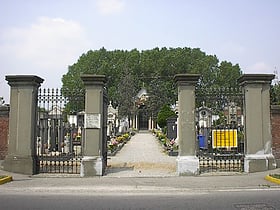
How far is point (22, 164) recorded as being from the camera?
14.1m

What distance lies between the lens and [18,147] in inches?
560

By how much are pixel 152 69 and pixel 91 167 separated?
6227 cm

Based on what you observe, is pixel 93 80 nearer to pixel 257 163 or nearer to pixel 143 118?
pixel 257 163

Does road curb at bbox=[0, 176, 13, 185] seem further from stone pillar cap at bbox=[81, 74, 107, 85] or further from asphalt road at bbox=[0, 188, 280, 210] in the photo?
stone pillar cap at bbox=[81, 74, 107, 85]

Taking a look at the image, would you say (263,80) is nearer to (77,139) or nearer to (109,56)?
(77,139)

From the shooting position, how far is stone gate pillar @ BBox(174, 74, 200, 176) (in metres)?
13.8

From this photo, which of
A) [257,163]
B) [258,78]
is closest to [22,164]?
[257,163]

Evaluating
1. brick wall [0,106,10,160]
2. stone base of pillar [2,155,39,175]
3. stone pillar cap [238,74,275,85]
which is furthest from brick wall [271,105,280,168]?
brick wall [0,106,10,160]

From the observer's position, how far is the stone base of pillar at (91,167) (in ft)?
45.3

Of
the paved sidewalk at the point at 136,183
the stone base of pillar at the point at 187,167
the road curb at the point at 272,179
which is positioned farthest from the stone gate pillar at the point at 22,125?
the road curb at the point at 272,179

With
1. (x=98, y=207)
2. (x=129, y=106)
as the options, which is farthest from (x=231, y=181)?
(x=129, y=106)

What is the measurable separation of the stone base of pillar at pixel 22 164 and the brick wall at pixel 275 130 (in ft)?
31.5

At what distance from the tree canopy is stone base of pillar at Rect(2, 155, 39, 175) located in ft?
175

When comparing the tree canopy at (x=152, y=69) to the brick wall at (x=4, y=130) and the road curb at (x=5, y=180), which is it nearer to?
the brick wall at (x=4, y=130)
